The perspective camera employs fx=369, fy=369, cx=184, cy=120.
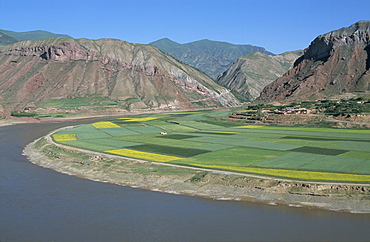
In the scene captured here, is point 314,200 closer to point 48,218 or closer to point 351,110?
point 48,218

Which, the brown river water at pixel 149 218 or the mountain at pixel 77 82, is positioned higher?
the mountain at pixel 77 82

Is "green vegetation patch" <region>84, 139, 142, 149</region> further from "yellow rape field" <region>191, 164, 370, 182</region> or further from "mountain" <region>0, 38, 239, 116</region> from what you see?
"mountain" <region>0, 38, 239, 116</region>

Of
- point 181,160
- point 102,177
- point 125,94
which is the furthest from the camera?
point 125,94

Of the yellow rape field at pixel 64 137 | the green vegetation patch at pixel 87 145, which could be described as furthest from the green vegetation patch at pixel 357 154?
the yellow rape field at pixel 64 137

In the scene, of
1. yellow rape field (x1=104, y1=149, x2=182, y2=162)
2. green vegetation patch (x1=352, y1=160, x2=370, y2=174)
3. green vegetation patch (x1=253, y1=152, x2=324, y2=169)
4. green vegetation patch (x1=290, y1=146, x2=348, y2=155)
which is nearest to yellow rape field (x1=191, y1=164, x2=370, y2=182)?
green vegetation patch (x1=352, y1=160, x2=370, y2=174)

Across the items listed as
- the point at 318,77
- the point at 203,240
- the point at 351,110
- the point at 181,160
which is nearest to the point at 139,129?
the point at 181,160

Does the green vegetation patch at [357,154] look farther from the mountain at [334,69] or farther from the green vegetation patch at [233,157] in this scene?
the mountain at [334,69]
